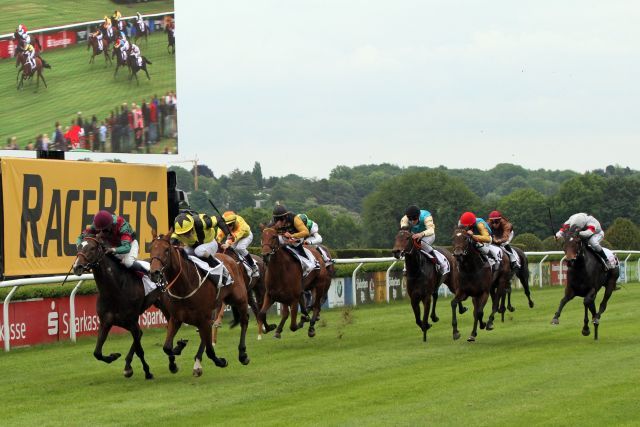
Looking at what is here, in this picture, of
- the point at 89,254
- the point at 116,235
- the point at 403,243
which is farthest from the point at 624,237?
the point at 89,254

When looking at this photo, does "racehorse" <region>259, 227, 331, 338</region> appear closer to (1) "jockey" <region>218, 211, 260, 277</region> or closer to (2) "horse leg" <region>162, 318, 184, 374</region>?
(1) "jockey" <region>218, 211, 260, 277</region>

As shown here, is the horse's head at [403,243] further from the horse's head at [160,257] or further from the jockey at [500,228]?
the horse's head at [160,257]

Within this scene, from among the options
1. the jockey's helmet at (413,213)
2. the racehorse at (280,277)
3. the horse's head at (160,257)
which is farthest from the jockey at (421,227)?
the horse's head at (160,257)

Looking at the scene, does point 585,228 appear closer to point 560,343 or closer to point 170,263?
point 560,343

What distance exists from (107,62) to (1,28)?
2216mm

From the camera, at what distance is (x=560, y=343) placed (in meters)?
13.8

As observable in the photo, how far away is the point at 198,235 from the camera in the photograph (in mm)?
11516

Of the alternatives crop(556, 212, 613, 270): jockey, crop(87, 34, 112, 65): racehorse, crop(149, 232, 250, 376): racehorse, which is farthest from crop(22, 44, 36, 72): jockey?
crop(556, 212, 613, 270): jockey

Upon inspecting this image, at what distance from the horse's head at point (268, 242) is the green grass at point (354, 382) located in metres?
1.13

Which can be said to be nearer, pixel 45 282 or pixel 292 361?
pixel 292 361

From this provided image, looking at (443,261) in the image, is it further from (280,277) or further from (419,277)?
(280,277)

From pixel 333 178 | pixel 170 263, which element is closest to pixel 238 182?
pixel 333 178

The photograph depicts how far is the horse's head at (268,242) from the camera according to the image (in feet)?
46.4

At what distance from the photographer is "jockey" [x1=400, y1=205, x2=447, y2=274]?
1425cm
